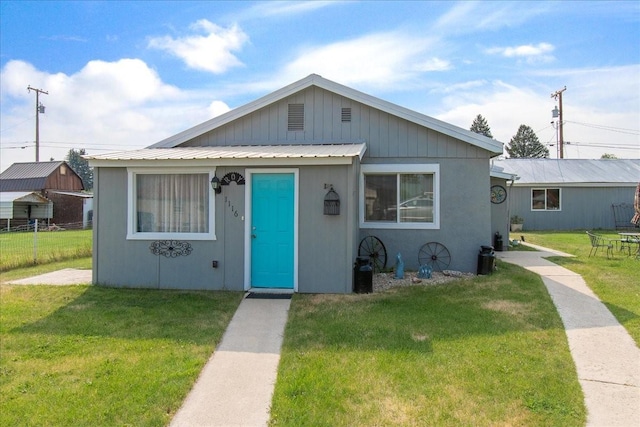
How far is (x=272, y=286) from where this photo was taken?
24.0 ft

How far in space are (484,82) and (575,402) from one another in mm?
12042

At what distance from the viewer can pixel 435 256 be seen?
8914mm

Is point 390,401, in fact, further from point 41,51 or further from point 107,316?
point 41,51

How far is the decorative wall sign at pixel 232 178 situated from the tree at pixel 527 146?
57.1 metres

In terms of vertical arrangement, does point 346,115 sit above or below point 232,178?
above

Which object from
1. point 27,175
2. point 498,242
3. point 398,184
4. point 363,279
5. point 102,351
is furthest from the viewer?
point 27,175

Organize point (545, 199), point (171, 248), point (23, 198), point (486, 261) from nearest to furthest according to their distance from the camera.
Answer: point (171, 248)
point (486, 261)
point (545, 199)
point (23, 198)

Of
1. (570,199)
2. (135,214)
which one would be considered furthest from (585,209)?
(135,214)

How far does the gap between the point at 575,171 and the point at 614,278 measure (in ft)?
51.1

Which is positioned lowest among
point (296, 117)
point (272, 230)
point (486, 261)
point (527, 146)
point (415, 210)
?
point (486, 261)

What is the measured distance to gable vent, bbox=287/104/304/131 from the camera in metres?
9.05

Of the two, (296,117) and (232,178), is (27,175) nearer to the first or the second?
(296,117)

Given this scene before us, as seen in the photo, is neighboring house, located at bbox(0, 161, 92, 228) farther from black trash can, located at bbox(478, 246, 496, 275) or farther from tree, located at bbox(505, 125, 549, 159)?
tree, located at bbox(505, 125, 549, 159)

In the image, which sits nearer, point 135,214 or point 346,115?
point 135,214
